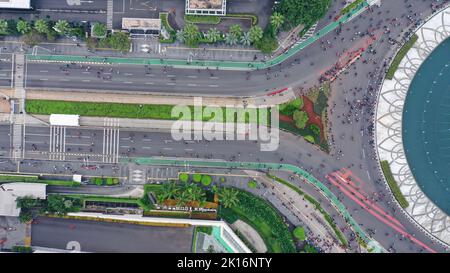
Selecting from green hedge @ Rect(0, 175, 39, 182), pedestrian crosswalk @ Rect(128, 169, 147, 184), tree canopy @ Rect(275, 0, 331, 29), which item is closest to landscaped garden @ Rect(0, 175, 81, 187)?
green hedge @ Rect(0, 175, 39, 182)

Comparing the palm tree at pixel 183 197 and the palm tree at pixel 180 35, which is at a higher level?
the palm tree at pixel 180 35

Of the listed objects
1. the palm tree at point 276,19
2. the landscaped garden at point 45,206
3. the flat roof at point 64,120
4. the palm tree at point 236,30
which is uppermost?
the palm tree at point 276,19

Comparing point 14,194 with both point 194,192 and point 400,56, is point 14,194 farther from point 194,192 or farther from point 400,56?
point 400,56

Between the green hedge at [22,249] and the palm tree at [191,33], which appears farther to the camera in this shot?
the green hedge at [22,249]

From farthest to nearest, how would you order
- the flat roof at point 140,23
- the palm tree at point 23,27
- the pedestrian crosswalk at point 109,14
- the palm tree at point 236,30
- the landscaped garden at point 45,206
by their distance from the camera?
the pedestrian crosswalk at point 109,14 < the flat roof at point 140,23 < the palm tree at point 23,27 < the landscaped garden at point 45,206 < the palm tree at point 236,30

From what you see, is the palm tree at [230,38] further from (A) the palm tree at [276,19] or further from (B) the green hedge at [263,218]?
(B) the green hedge at [263,218]

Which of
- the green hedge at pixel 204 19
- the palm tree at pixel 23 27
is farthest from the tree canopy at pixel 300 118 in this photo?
the palm tree at pixel 23 27

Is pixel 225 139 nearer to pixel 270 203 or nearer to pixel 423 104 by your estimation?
pixel 270 203
